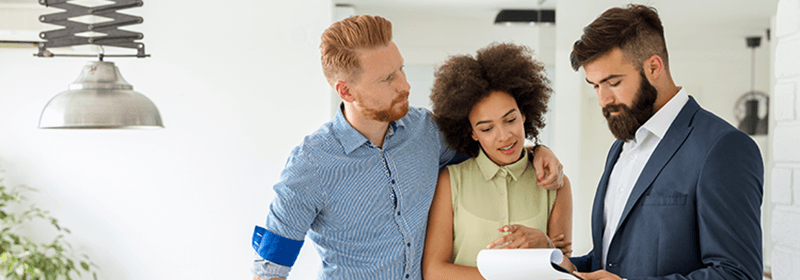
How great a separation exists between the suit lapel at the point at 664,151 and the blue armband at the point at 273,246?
2.77ft

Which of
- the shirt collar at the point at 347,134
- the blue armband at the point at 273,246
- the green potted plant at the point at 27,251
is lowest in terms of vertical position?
the green potted plant at the point at 27,251

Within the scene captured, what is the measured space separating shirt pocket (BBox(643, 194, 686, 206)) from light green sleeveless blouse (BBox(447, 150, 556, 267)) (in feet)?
1.09

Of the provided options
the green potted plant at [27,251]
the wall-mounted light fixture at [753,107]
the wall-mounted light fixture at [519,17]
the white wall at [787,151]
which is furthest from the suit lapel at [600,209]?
the green potted plant at [27,251]

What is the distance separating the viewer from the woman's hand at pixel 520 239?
1328mm

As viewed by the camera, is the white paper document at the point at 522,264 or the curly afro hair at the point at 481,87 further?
the curly afro hair at the point at 481,87

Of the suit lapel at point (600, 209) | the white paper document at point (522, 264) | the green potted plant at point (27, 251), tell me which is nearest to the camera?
the white paper document at point (522, 264)

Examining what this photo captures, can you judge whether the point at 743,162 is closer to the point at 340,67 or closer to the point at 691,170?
the point at 691,170

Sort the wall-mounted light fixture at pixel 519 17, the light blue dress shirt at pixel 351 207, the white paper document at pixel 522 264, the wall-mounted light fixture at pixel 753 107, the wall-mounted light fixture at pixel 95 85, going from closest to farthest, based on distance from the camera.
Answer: the white paper document at pixel 522 264 < the light blue dress shirt at pixel 351 207 < the wall-mounted light fixture at pixel 753 107 < the wall-mounted light fixture at pixel 95 85 < the wall-mounted light fixture at pixel 519 17

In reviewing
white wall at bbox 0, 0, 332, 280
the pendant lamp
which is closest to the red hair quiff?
the pendant lamp

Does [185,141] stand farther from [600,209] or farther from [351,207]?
[600,209]

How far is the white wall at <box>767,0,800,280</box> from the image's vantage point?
1.23 meters

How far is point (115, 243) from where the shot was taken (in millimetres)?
4059

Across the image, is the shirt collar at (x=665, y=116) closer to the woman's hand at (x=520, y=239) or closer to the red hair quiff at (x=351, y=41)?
the woman's hand at (x=520, y=239)

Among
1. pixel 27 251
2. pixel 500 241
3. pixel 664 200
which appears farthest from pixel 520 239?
pixel 27 251
